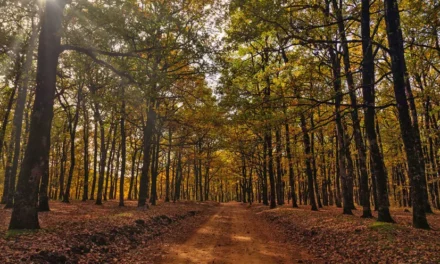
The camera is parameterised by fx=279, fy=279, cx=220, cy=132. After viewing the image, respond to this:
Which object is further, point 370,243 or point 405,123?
point 405,123

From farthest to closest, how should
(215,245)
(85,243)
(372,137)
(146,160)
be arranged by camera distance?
1. (146,160)
2. (372,137)
3. (215,245)
4. (85,243)

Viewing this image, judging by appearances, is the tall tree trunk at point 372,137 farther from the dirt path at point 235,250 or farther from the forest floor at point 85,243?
the forest floor at point 85,243

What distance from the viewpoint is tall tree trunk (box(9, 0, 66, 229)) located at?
9.74 metres

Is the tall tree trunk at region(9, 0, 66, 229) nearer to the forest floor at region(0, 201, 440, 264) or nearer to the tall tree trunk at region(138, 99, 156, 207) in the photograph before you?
the forest floor at region(0, 201, 440, 264)

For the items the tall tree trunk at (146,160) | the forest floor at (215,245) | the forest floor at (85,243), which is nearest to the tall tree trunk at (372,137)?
the forest floor at (215,245)

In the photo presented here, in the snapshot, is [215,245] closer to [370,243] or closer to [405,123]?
[370,243]

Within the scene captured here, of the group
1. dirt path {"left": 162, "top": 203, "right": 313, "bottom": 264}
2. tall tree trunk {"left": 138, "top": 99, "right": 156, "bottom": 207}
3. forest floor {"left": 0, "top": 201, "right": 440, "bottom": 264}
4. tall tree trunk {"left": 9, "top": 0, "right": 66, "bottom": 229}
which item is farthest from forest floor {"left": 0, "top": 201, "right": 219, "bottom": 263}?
tall tree trunk {"left": 138, "top": 99, "right": 156, "bottom": 207}

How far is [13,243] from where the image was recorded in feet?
25.2

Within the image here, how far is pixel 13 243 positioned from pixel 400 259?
10580 mm

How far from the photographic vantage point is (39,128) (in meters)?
10.3

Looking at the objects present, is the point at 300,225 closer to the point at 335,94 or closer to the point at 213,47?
the point at 335,94

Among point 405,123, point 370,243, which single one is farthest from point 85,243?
point 405,123

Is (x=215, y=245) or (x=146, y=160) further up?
(x=146, y=160)

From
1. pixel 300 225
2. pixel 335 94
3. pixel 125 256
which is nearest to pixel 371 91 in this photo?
pixel 335 94
